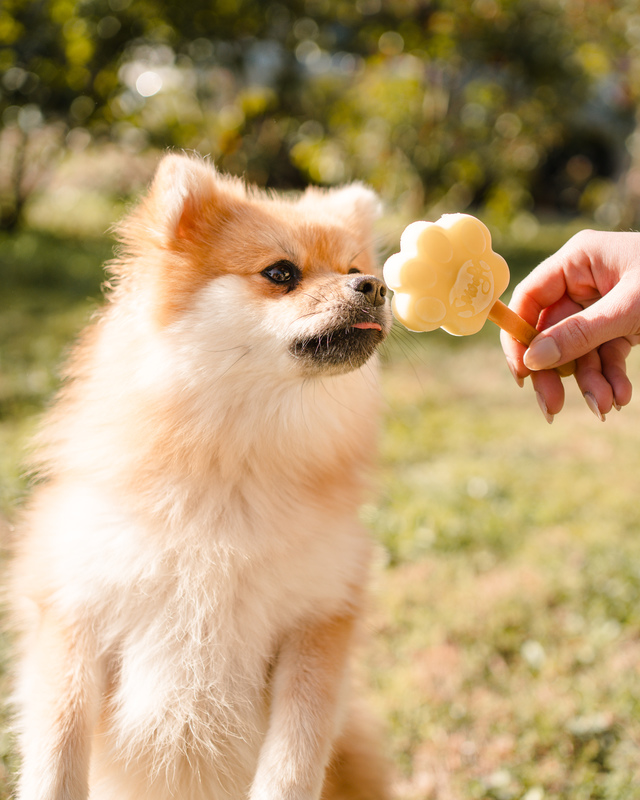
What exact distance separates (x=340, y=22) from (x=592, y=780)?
1026 centimetres

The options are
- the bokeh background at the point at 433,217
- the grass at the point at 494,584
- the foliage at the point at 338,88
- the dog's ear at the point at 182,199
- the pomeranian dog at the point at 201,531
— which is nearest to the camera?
the pomeranian dog at the point at 201,531

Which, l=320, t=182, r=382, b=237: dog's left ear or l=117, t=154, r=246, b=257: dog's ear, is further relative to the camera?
l=320, t=182, r=382, b=237: dog's left ear

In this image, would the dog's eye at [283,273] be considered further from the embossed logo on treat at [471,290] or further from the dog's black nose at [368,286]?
the embossed logo on treat at [471,290]

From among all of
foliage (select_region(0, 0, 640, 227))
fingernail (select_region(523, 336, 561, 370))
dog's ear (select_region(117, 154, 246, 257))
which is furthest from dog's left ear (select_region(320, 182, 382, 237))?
foliage (select_region(0, 0, 640, 227))

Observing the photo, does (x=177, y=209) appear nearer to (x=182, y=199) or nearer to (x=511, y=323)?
(x=182, y=199)

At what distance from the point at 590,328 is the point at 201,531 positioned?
3.86ft

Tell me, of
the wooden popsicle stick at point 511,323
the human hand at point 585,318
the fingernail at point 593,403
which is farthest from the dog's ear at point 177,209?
the fingernail at point 593,403

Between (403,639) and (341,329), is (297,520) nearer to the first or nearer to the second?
(341,329)

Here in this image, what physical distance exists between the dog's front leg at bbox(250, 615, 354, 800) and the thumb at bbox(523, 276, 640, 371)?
945 millimetres

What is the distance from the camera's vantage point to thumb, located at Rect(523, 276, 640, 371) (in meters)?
1.87

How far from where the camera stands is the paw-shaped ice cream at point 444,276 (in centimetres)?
179

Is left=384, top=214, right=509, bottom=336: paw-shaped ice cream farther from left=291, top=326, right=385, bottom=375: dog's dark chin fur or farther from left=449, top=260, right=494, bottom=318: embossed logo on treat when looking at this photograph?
left=291, top=326, right=385, bottom=375: dog's dark chin fur

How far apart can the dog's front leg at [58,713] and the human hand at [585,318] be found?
1451 millimetres

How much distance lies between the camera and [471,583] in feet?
11.4
